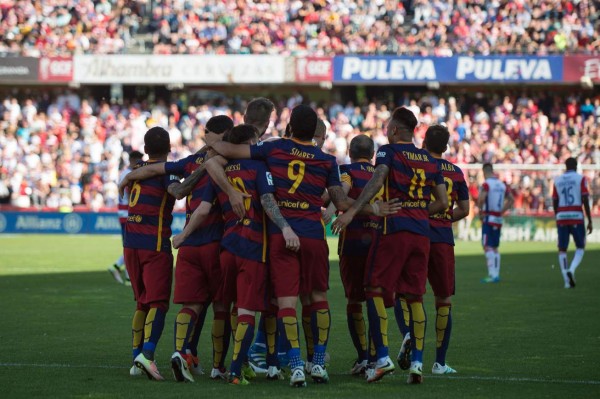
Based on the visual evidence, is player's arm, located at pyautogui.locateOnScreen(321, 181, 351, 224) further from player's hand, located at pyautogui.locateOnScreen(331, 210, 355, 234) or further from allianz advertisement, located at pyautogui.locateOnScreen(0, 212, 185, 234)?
allianz advertisement, located at pyautogui.locateOnScreen(0, 212, 185, 234)

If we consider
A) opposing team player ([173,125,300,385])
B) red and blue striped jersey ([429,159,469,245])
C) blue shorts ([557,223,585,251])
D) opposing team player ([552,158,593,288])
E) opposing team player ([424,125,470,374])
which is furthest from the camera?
blue shorts ([557,223,585,251])

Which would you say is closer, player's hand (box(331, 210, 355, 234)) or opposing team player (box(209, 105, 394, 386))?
opposing team player (box(209, 105, 394, 386))

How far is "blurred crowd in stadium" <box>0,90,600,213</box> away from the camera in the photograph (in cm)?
3934

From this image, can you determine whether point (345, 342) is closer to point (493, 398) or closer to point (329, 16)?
point (493, 398)

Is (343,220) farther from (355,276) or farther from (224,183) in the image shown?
(224,183)

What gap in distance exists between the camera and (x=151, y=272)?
9758mm

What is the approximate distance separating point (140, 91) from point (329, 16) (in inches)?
337

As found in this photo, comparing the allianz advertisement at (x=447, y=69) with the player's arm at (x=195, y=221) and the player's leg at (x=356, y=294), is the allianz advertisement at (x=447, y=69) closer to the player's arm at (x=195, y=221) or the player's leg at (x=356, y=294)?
the player's leg at (x=356, y=294)

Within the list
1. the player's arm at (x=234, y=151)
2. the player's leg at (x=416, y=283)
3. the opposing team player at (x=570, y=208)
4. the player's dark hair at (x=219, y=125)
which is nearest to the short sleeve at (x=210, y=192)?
the player's arm at (x=234, y=151)

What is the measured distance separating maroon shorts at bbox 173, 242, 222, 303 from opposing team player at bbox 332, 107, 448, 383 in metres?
1.13

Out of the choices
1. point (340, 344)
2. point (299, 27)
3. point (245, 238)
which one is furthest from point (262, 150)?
point (299, 27)

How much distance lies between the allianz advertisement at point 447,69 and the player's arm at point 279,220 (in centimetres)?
3286

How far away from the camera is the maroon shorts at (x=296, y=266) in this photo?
30.1 ft

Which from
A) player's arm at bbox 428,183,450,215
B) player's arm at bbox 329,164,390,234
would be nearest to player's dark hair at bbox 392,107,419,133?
player's arm at bbox 329,164,390,234
